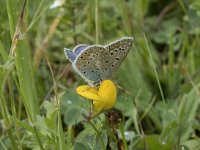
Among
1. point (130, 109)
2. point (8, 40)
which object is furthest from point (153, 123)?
point (8, 40)

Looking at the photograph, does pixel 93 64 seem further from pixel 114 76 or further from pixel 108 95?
pixel 114 76

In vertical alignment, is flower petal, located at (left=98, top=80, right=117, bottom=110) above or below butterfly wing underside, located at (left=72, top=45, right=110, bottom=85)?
below

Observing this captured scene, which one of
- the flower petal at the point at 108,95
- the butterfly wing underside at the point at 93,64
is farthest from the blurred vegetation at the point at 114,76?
the butterfly wing underside at the point at 93,64

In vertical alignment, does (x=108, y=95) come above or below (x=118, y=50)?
below

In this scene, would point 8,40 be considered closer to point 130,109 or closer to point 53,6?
point 53,6

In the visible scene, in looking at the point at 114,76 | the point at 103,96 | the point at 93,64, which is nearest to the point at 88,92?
the point at 103,96

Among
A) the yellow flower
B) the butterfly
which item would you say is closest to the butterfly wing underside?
the butterfly

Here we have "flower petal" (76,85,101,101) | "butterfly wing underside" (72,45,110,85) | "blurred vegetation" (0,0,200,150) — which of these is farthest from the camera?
"blurred vegetation" (0,0,200,150)

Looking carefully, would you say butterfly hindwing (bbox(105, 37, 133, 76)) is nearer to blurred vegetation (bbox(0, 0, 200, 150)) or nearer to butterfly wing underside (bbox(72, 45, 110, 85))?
butterfly wing underside (bbox(72, 45, 110, 85))

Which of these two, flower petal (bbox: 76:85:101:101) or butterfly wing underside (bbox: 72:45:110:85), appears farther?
butterfly wing underside (bbox: 72:45:110:85)
